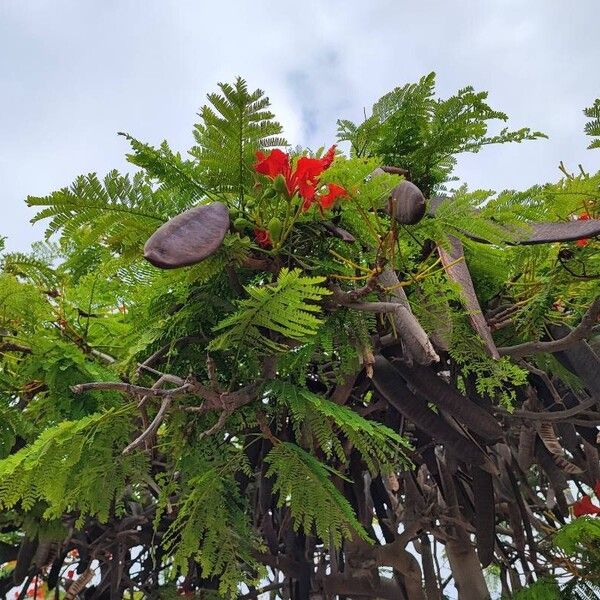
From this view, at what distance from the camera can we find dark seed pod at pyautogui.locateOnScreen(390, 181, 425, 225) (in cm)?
90

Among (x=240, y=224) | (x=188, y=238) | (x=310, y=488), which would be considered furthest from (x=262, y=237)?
(x=310, y=488)

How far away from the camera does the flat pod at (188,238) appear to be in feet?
2.58

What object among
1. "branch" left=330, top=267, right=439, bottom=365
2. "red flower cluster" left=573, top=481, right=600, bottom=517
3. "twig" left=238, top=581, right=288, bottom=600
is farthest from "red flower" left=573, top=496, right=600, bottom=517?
"branch" left=330, top=267, right=439, bottom=365

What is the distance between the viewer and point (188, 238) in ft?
2.71

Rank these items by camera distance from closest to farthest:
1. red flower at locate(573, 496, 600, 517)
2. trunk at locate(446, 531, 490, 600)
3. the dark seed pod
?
the dark seed pod
red flower at locate(573, 496, 600, 517)
trunk at locate(446, 531, 490, 600)

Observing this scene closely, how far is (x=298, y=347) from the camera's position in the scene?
4.18ft

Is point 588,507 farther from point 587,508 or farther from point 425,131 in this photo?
point 425,131

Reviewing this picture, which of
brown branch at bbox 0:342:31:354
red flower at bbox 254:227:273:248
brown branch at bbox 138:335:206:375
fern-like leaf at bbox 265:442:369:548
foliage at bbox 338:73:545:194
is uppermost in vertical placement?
foliage at bbox 338:73:545:194

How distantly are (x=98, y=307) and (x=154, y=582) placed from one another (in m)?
1.78

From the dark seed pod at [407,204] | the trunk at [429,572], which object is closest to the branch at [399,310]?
the dark seed pod at [407,204]

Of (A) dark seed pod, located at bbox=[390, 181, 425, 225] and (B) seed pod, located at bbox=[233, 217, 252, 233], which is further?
(B) seed pod, located at bbox=[233, 217, 252, 233]

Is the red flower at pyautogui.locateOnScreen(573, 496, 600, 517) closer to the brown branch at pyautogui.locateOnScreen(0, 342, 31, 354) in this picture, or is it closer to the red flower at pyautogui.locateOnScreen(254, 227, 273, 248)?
the red flower at pyautogui.locateOnScreen(254, 227, 273, 248)

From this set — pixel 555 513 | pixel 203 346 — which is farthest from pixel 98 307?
pixel 555 513

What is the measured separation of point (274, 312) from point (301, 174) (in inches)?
8.5
